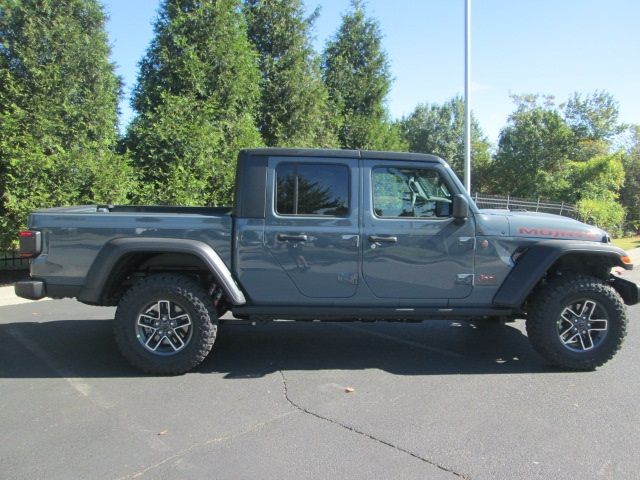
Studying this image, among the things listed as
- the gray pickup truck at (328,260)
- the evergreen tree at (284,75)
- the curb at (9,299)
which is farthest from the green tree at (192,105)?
the gray pickup truck at (328,260)

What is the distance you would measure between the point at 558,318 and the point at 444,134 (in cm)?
3878

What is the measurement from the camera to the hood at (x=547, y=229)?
4750 millimetres

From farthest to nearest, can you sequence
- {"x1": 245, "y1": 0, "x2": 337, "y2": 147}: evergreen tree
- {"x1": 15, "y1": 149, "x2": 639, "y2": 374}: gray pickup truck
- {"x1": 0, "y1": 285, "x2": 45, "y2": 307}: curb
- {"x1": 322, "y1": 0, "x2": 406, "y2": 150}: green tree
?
{"x1": 322, "y1": 0, "x2": 406, "y2": 150}: green tree
{"x1": 245, "y1": 0, "x2": 337, "y2": 147}: evergreen tree
{"x1": 0, "y1": 285, "x2": 45, "y2": 307}: curb
{"x1": 15, "y1": 149, "x2": 639, "y2": 374}: gray pickup truck

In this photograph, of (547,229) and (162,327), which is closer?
(162,327)

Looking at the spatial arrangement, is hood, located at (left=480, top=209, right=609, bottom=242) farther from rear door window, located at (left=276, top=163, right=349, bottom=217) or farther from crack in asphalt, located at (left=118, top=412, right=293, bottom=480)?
crack in asphalt, located at (left=118, top=412, right=293, bottom=480)

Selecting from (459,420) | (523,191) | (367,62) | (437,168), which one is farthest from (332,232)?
(523,191)

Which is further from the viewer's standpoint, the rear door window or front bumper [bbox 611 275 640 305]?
front bumper [bbox 611 275 640 305]

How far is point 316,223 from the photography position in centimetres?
461

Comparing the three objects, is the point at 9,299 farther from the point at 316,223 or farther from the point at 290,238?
the point at 316,223

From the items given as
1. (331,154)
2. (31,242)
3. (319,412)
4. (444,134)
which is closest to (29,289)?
(31,242)

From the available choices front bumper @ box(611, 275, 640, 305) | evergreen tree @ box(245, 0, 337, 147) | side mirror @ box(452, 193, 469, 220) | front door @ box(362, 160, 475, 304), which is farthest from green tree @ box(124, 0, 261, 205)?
front bumper @ box(611, 275, 640, 305)

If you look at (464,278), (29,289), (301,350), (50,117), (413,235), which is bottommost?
(301,350)

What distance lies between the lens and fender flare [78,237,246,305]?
172 inches

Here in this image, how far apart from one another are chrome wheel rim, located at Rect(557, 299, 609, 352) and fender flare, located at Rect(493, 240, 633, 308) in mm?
471
